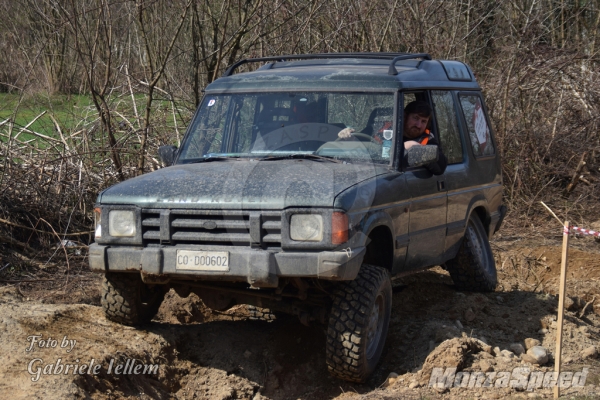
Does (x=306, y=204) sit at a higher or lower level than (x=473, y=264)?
higher

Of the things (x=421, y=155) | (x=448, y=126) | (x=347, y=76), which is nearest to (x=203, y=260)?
(x=421, y=155)

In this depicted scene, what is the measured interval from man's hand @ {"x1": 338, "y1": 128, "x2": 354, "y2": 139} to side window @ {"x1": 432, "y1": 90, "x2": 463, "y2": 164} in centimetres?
100

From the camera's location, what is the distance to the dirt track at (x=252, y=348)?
488 centimetres

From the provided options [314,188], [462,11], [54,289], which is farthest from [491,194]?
[462,11]

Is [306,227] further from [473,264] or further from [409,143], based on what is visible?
[473,264]

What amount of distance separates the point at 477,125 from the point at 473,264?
133cm

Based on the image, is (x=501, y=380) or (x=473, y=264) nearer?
(x=501, y=380)

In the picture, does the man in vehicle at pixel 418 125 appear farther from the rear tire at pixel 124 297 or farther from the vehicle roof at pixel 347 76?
the rear tire at pixel 124 297

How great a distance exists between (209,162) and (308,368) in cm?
170

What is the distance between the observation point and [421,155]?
5.49 meters

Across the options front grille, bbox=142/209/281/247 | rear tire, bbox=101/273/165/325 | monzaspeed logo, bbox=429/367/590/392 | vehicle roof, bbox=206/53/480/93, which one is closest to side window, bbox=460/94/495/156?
vehicle roof, bbox=206/53/480/93

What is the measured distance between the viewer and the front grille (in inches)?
185

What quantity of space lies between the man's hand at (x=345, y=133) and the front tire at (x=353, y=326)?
1111 mm

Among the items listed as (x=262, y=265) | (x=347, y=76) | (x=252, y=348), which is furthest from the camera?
(x=347, y=76)
